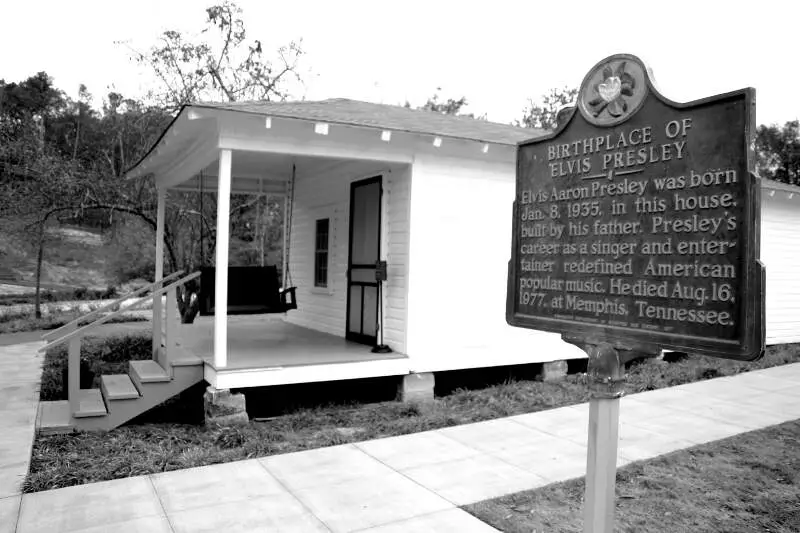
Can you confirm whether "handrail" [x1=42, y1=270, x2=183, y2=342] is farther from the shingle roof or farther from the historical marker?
the historical marker

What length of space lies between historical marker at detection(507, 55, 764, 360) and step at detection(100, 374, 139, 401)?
460 centimetres

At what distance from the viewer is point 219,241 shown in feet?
21.9

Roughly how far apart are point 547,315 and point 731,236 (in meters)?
1.08

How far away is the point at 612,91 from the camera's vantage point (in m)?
2.97

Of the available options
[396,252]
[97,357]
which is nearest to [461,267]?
[396,252]

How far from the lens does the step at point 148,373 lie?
6.75 meters

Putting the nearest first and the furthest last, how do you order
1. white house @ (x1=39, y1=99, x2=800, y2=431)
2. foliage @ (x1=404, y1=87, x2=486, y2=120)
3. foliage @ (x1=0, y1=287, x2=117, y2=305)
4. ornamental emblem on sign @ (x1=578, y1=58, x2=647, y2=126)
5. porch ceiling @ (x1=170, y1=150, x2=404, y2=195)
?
ornamental emblem on sign @ (x1=578, y1=58, x2=647, y2=126) < white house @ (x1=39, y1=99, x2=800, y2=431) < porch ceiling @ (x1=170, y1=150, x2=404, y2=195) < foliage @ (x1=0, y1=287, x2=117, y2=305) < foliage @ (x1=404, y1=87, x2=486, y2=120)

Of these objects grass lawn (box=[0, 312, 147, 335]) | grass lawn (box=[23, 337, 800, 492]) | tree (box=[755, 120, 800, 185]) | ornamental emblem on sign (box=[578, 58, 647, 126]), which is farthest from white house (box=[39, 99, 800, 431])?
tree (box=[755, 120, 800, 185])

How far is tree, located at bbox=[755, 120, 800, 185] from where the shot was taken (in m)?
34.3

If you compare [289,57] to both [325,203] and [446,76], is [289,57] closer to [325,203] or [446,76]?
[325,203]

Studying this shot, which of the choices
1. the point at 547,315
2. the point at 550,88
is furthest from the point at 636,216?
the point at 550,88

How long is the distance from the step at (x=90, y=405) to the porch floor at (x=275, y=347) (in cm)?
112

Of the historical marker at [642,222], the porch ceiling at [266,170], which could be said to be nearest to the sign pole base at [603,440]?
the historical marker at [642,222]

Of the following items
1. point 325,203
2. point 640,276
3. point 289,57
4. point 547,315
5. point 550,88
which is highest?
point 550,88
